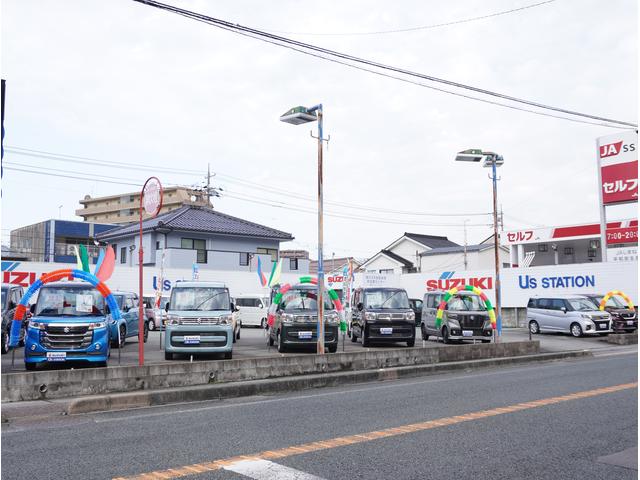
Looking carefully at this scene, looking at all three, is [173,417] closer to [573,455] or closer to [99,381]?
[99,381]

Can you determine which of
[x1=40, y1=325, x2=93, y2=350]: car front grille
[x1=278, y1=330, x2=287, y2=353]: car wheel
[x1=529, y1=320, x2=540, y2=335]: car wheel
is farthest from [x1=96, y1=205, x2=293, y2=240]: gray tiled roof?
[x1=40, y1=325, x2=93, y2=350]: car front grille

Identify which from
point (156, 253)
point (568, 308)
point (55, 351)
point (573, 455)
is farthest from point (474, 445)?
point (156, 253)

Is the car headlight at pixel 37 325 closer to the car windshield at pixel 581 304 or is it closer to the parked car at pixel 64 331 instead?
the parked car at pixel 64 331

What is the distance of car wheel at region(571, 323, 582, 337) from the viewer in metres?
25.3

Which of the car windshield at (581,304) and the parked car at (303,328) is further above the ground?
the car windshield at (581,304)

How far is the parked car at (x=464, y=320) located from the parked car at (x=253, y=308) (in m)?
12.2

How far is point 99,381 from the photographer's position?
10.4 metres

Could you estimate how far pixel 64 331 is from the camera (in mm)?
12531

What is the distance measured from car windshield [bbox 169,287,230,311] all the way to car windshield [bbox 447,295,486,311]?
8.98 metres

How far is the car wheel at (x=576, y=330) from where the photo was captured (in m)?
25.3

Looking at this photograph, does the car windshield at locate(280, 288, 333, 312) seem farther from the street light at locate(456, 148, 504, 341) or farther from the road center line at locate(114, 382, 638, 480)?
the road center line at locate(114, 382, 638, 480)

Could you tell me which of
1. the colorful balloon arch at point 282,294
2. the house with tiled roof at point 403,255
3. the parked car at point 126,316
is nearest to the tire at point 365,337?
the colorful balloon arch at point 282,294

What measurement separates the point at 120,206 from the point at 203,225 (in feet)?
172

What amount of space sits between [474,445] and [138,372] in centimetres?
677
